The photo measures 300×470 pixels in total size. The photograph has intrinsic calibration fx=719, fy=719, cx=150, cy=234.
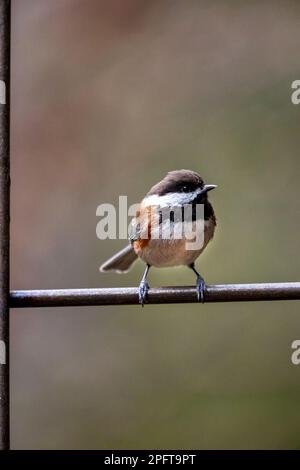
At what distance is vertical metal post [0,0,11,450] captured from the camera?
1013mm

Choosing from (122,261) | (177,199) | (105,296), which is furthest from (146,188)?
(105,296)

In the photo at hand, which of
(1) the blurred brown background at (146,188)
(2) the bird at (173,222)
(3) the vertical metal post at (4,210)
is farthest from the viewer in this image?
(1) the blurred brown background at (146,188)

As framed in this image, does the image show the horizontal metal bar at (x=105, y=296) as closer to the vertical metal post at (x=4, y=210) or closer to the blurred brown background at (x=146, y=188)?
the vertical metal post at (x=4, y=210)

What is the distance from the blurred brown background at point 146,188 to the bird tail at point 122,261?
2.67 feet

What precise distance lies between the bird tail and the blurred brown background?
815mm

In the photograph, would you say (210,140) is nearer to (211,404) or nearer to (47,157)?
(47,157)

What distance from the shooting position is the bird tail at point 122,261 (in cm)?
206

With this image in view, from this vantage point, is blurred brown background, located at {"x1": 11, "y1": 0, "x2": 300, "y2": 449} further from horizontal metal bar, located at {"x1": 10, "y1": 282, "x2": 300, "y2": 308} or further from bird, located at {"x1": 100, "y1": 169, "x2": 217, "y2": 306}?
horizontal metal bar, located at {"x1": 10, "y1": 282, "x2": 300, "y2": 308}

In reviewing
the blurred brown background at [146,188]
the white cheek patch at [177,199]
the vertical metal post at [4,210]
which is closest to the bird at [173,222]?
the white cheek patch at [177,199]

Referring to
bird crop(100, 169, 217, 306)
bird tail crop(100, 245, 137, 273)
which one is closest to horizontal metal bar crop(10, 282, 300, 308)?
bird crop(100, 169, 217, 306)

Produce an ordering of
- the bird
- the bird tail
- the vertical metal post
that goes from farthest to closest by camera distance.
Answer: the bird tail, the bird, the vertical metal post

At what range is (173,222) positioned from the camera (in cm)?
187
